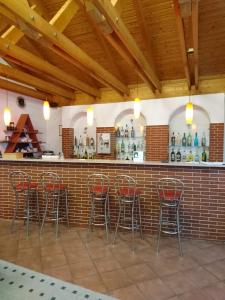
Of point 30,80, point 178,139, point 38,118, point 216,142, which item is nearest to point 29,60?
point 30,80

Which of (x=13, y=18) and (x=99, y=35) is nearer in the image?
(x=13, y=18)

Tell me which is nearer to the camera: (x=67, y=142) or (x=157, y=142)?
(x=157, y=142)

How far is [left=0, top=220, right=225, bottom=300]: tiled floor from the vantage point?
2256mm

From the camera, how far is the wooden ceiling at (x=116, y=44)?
9.13 feet

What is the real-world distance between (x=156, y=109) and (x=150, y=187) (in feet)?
10.2

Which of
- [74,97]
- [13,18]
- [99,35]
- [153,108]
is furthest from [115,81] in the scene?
[13,18]

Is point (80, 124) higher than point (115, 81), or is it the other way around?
point (115, 81)

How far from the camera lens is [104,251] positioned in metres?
3.08

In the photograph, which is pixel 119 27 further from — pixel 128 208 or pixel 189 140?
pixel 189 140

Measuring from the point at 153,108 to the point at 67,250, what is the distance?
4.43m

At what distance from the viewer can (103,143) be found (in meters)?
6.68

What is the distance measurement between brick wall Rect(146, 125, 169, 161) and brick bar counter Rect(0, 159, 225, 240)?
2575 millimetres

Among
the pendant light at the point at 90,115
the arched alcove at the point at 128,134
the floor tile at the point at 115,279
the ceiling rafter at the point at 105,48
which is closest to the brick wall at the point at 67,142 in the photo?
the arched alcove at the point at 128,134

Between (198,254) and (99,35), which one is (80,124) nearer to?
(99,35)
